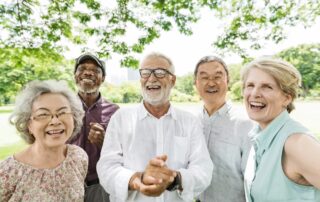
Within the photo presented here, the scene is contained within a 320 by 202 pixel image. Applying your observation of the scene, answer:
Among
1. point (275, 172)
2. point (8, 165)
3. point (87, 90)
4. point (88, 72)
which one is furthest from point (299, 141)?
point (88, 72)

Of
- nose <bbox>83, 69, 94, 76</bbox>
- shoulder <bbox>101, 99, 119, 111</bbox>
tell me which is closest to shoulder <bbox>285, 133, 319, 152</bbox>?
shoulder <bbox>101, 99, 119, 111</bbox>

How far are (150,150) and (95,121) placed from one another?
1.14m

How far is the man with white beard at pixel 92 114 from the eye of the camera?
3559mm

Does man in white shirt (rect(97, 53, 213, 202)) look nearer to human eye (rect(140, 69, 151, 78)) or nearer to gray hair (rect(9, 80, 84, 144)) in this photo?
human eye (rect(140, 69, 151, 78))

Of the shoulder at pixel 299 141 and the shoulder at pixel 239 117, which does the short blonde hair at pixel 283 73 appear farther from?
the shoulder at pixel 239 117

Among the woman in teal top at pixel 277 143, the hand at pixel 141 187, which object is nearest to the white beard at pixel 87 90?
the hand at pixel 141 187

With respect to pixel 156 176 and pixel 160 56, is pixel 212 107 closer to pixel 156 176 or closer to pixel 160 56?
pixel 160 56

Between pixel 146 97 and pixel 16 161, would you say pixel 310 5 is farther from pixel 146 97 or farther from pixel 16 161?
pixel 16 161

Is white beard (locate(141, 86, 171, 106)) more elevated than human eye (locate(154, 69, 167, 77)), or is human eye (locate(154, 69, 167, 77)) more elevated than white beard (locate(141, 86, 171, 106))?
human eye (locate(154, 69, 167, 77))

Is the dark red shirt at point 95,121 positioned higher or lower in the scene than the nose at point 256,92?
lower

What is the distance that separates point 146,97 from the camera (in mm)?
3107

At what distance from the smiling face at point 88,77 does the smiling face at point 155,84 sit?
3.51ft

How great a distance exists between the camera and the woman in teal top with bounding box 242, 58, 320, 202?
1997 millimetres

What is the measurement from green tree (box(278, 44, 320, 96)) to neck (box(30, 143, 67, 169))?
66201 millimetres
